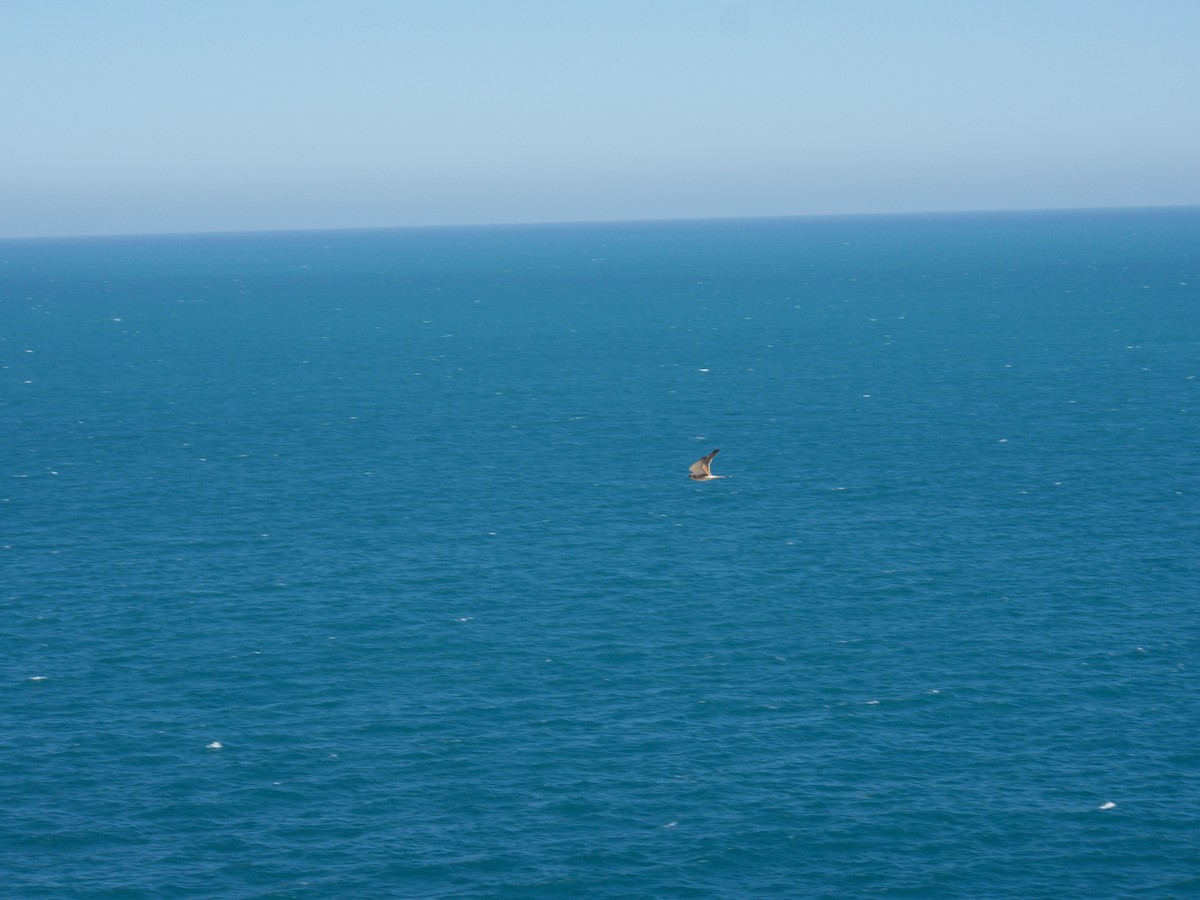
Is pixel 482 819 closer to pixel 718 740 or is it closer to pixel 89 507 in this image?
pixel 718 740

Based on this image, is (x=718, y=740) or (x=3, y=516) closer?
(x=718, y=740)

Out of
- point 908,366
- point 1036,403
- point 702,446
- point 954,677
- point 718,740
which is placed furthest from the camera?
point 908,366

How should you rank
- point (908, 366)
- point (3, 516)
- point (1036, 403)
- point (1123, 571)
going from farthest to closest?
1. point (908, 366)
2. point (1036, 403)
3. point (3, 516)
4. point (1123, 571)

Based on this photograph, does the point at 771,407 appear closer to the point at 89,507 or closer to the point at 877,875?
the point at 89,507

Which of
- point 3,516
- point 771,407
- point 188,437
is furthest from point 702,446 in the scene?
point 3,516

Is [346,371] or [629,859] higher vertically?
[346,371]

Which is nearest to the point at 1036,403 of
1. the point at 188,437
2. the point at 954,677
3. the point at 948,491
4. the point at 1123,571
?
the point at 948,491
